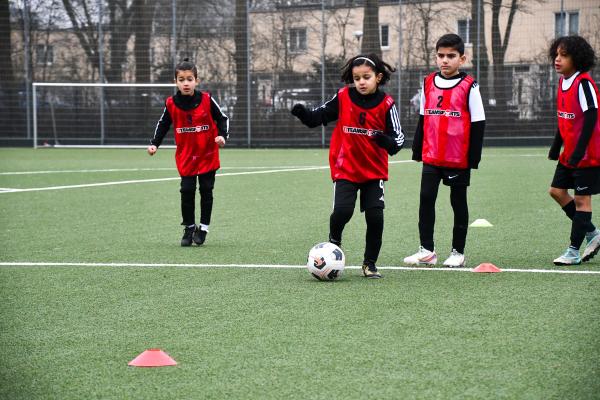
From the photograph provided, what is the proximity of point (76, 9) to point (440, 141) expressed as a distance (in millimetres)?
21249

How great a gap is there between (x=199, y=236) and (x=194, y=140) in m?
0.89

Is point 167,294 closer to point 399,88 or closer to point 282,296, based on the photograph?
point 282,296

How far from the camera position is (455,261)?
6.97 m

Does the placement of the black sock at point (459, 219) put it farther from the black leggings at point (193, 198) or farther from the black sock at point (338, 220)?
the black leggings at point (193, 198)

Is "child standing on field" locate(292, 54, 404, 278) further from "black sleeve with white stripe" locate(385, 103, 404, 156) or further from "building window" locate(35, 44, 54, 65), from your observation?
"building window" locate(35, 44, 54, 65)

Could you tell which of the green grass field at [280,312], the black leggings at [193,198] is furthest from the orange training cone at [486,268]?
the black leggings at [193,198]

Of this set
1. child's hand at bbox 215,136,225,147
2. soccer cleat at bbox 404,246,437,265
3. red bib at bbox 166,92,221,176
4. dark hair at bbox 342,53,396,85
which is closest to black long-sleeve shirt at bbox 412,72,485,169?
dark hair at bbox 342,53,396,85

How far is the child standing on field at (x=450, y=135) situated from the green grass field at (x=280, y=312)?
0.34 metres

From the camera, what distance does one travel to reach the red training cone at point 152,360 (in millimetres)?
4102

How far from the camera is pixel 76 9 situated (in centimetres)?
2653

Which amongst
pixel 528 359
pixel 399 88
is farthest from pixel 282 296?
pixel 399 88

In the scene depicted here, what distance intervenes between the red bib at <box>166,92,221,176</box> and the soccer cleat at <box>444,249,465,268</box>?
8.65 ft

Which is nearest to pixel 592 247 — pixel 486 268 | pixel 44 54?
pixel 486 268

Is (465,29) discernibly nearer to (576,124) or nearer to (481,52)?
(481,52)
